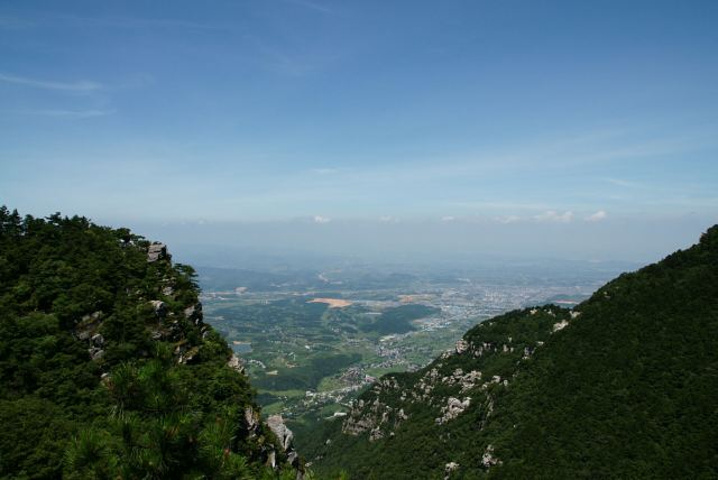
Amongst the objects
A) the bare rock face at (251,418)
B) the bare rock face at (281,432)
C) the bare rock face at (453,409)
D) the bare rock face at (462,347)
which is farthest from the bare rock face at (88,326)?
the bare rock face at (462,347)

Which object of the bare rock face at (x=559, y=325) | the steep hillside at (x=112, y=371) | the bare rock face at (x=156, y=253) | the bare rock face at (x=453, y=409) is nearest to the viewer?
the steep hillside at (x=112, y=371)

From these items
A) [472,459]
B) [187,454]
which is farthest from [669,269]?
[187,454]

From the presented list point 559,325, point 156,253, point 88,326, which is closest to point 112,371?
point 88,326

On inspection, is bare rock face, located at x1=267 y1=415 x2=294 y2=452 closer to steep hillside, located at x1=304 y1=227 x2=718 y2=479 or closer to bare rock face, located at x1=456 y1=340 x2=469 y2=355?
steep hillside, located at x1=304 y1=227 x2=718 y2=479

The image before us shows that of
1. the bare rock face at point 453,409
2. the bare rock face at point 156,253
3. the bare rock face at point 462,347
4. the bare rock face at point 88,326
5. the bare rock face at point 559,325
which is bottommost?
the bare rock face at point 453,409

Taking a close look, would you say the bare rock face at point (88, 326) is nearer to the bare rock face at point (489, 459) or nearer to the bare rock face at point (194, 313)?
the bare rock face at point (194, 313)

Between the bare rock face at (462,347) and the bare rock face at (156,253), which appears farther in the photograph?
the bare rock face at (462,347)
